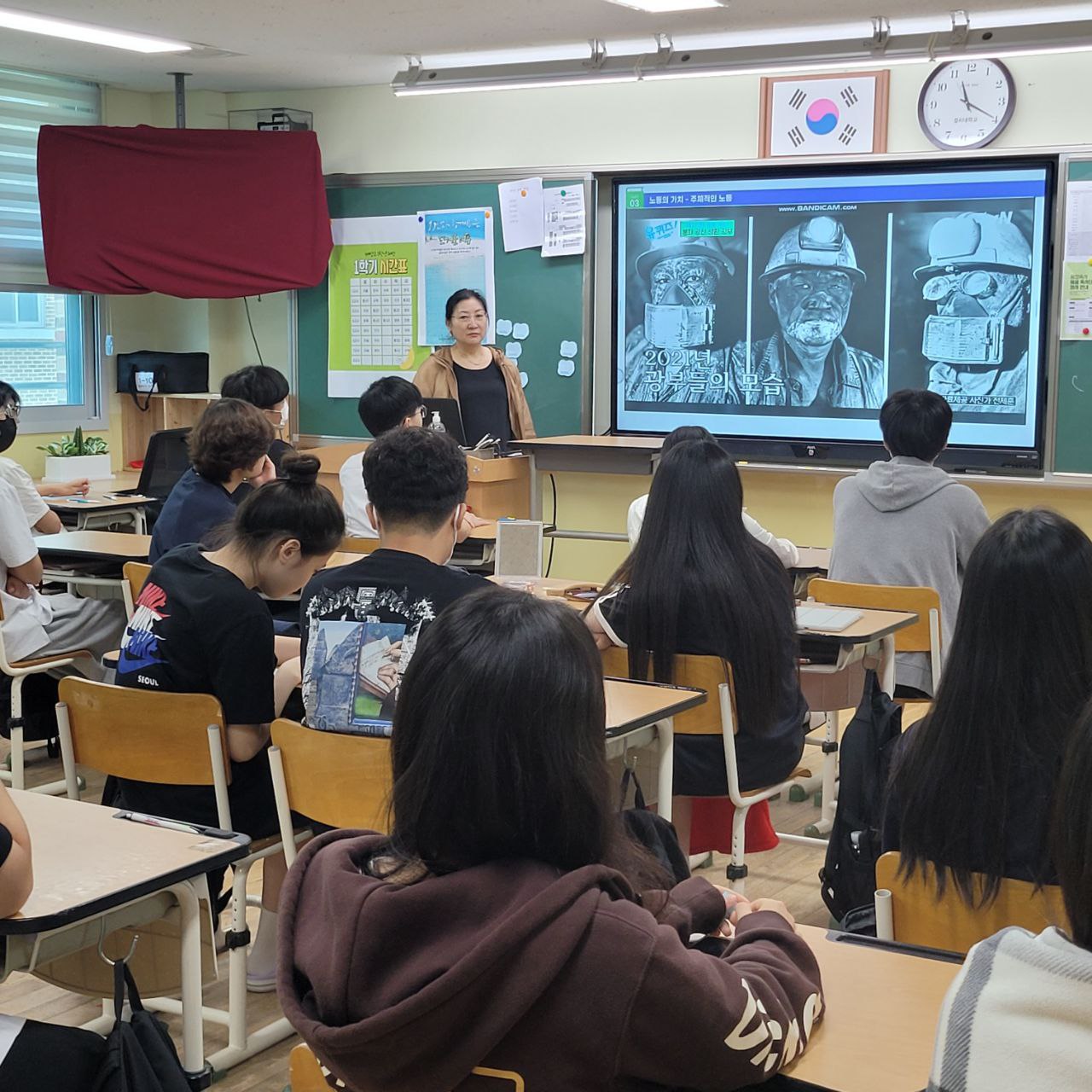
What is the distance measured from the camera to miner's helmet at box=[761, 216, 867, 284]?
6.23 metres

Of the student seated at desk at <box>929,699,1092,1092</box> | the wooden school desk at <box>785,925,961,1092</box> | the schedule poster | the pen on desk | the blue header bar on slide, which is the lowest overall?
the wooden school desk at <box>785,925,961,1092</box>

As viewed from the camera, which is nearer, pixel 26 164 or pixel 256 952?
pixel 256 952

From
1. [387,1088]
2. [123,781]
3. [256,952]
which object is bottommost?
[256,952]

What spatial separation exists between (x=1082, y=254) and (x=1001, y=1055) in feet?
17.4

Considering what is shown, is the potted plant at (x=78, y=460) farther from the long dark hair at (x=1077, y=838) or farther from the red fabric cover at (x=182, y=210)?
the long dark hair at (x=1077, y=838)

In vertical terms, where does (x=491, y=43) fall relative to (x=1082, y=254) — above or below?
above

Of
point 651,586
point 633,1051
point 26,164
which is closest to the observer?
point 633,1051

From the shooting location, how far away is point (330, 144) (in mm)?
7684

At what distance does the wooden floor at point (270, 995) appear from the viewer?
2715 millimetres

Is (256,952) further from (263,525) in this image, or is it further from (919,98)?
(919,98)

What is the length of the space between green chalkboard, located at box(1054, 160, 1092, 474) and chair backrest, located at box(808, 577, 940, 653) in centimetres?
232

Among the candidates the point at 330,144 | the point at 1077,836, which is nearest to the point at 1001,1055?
the point at 1077,836

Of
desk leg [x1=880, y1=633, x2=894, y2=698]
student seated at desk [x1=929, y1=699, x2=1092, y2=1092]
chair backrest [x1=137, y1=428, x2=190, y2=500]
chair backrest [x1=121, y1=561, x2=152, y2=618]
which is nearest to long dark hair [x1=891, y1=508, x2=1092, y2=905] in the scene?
student seated at desk [x1=929, y1=699, x2=1092, y2=1092]

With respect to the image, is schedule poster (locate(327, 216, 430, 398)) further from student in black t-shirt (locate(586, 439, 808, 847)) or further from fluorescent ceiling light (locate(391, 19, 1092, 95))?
student in black t-shirt (locate(586, 439, 808, 847))
